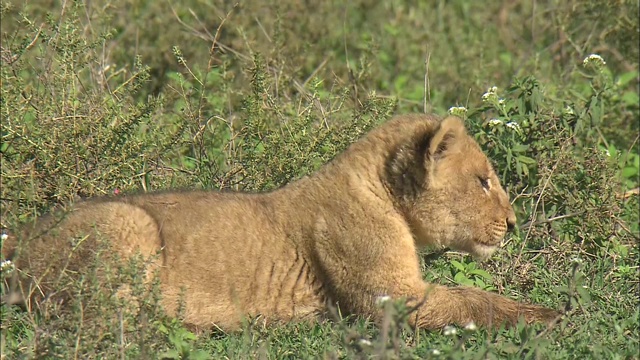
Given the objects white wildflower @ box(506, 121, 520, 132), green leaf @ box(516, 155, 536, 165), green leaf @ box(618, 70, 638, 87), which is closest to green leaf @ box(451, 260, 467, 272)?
green leaf @ box(516, 155, 536, 165)

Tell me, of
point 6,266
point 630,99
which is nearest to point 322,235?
point 6,266

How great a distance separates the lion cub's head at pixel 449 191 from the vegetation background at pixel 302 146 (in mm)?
467

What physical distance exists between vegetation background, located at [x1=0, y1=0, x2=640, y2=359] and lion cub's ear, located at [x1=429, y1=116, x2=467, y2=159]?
3.10ft

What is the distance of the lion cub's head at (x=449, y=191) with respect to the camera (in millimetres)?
6305

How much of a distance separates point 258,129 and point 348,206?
56.5 inches

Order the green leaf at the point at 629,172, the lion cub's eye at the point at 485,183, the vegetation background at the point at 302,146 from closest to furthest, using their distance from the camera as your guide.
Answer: the vegetation background at the point at 302,146, the lion cub's eye at the point at 485,183, the green leaf at the point at 629,172

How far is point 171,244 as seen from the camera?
614 cm

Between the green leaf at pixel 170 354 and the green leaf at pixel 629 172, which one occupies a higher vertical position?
the green leaf at pixel 170 354

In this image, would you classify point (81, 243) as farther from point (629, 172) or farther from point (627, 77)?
point (627, 77)

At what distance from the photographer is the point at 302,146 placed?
7441mm

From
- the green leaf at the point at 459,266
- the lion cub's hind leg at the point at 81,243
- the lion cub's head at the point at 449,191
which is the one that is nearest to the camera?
the lion cub's hind leg at the point at 81,243

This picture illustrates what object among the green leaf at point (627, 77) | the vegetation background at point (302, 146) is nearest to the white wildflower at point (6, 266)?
the vegetation background at point (302, 146)

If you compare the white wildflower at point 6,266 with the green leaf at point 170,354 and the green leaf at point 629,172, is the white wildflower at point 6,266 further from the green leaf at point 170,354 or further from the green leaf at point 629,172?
the green leaf at point 629,172

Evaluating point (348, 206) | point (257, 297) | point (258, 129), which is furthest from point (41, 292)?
point (258, 129)
